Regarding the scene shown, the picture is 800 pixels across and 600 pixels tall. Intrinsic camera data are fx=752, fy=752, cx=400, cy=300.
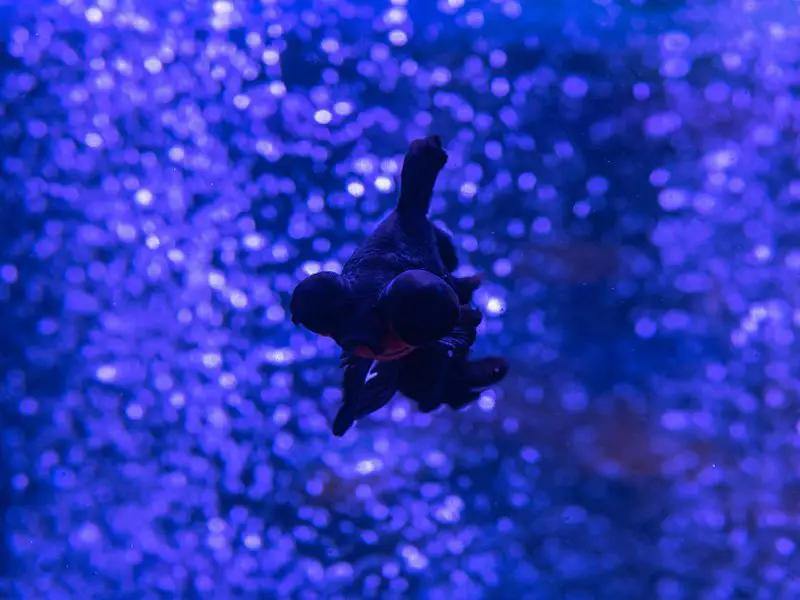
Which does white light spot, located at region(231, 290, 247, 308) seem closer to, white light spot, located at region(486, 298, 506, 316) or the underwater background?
the underwater background

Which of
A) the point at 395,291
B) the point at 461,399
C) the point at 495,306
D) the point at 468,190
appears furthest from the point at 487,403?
the point at 395,291

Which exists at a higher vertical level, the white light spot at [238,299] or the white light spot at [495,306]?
the white light spot at [495,306]

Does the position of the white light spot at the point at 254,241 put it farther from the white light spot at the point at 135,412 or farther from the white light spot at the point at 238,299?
the white light spot at the point at 135,412

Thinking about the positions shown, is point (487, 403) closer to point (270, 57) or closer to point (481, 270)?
point (481, 270)

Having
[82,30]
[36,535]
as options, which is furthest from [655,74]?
[36,535]

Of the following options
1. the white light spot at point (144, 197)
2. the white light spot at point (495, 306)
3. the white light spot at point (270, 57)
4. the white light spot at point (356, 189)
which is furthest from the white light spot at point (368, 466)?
the white light spot at point (270, 57)

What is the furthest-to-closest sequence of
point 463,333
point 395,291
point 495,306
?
1. point 495,306
2. point 463,333
3. point 395,291

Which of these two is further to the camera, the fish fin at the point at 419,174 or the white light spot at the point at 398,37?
the white light spot at the point at 398,37

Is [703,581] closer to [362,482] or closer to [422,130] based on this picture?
[362,482]

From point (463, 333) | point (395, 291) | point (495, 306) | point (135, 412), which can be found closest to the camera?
point (395, 291)
